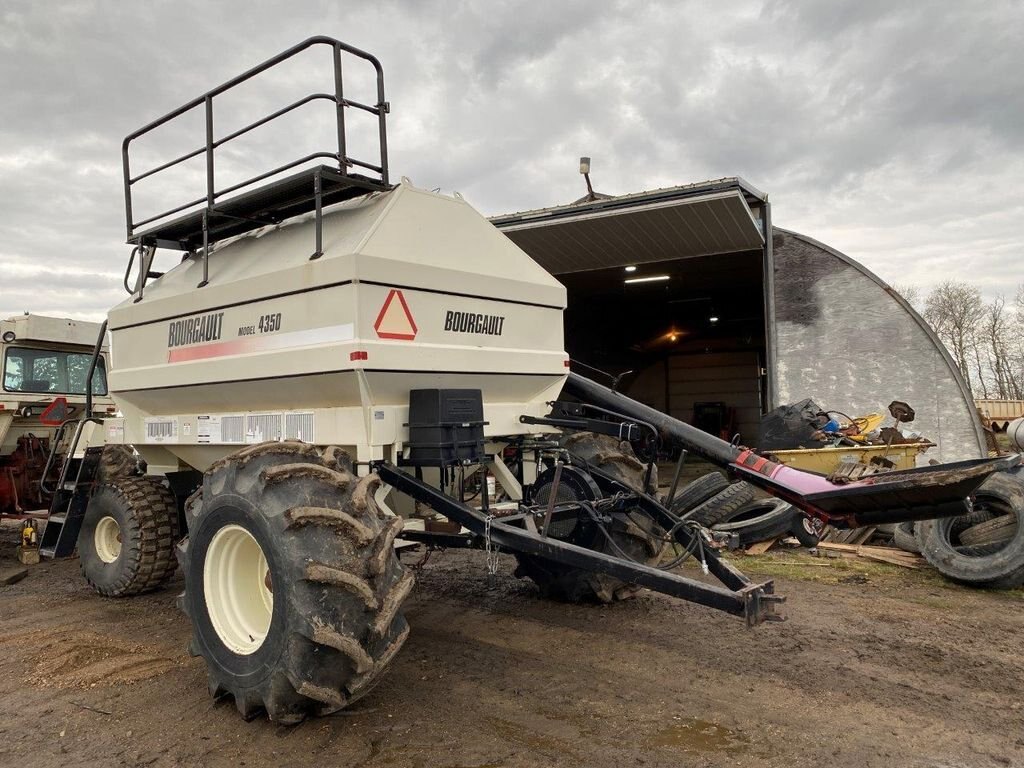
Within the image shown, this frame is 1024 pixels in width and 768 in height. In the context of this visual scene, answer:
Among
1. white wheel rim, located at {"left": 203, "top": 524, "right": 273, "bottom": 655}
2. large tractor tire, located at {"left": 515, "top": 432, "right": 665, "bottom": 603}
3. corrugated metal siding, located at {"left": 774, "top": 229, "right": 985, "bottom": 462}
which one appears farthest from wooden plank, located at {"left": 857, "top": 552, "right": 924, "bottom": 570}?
white wheel rim, located at {"left": 203, "top": 524, "right": 273, "bottom": 655}

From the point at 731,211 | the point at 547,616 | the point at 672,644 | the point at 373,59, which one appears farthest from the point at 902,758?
the point at 731,211

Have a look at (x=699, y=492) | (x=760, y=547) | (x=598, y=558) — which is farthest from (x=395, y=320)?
(x=760, y=547)

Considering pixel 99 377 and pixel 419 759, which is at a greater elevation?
pixel 99 377

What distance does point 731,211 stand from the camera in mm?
12125

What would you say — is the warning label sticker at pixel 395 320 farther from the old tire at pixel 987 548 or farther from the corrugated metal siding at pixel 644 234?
the corrugated metal siding at pixel 644 234

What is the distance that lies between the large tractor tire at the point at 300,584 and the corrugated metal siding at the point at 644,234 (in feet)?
30.5

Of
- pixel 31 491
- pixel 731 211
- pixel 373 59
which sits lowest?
pixel 31 491

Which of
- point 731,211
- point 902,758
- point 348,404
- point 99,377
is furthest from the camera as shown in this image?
point 731,211

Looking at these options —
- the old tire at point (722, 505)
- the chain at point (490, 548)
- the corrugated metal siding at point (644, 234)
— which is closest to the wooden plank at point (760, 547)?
the old tire at point (722, 505)

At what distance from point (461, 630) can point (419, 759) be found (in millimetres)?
1988

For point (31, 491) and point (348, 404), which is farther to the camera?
point (31, 491)

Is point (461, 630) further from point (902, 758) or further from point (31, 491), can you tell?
point (31, 491)

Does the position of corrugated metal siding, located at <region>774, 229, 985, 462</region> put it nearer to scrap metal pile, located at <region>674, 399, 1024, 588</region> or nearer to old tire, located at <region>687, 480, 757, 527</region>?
scrap metal pile, located at <region>674, 399, 1024, 588</region>

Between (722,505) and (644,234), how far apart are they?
21.7 ft
